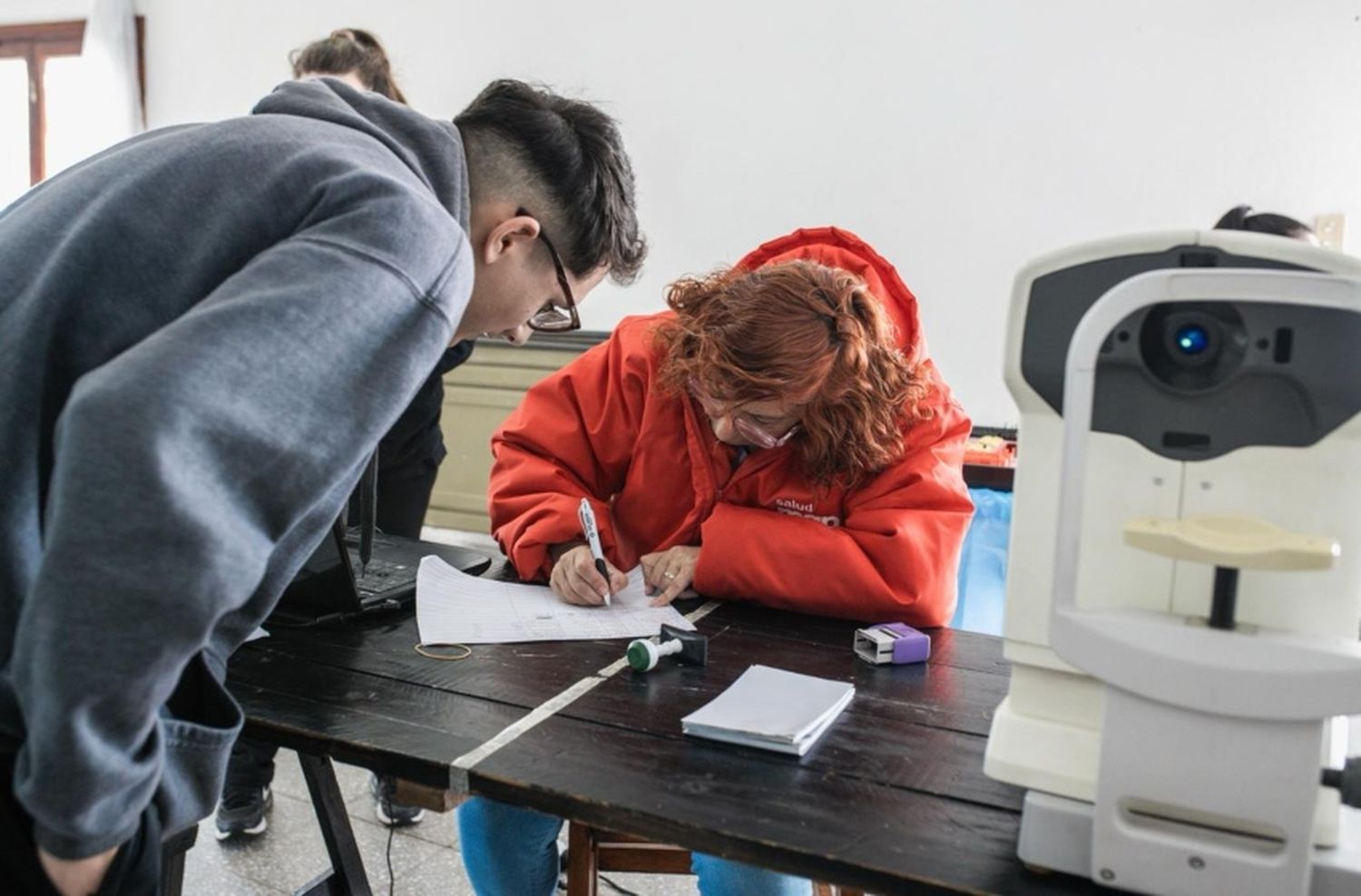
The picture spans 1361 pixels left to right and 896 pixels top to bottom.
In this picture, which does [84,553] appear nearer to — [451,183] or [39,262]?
[39,262]

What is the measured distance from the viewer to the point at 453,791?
91cm

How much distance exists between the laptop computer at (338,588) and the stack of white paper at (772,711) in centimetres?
48

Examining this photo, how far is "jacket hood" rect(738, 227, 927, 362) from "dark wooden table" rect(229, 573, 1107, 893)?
1.62 feet

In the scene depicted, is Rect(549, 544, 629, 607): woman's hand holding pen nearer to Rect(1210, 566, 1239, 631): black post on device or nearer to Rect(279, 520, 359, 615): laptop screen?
Rect(279, 520, 359, 615): laptop screen

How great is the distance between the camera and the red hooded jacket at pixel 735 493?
54.2 inches

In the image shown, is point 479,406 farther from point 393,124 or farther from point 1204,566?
point 1204,566

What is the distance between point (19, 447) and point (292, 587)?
58 centimetres

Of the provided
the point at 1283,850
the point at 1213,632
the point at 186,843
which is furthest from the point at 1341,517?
the point at 186,843

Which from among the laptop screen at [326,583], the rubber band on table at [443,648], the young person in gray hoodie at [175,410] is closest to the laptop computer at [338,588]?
the laptop screen at [326,583]

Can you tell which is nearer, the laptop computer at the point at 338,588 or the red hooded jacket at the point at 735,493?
the laptop computer at the point at 338,588

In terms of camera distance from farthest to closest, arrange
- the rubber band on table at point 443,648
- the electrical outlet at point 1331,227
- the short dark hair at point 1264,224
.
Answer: the electrical outlet at point 1331,227, the short dark hair at point 1264,224, the rubber band on table at point 443,648

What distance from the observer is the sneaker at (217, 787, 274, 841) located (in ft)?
6.80

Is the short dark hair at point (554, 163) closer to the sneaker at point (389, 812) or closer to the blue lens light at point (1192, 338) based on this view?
the blue lens light at point (1192, 338)

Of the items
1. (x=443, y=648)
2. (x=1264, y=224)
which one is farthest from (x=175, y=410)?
(x=1264, y=224)
